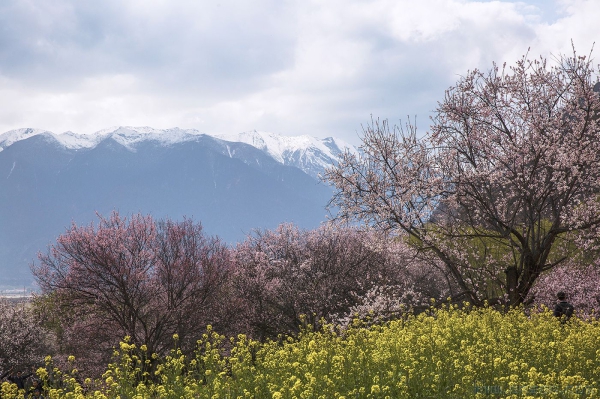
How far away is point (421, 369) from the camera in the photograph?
955 centimetres

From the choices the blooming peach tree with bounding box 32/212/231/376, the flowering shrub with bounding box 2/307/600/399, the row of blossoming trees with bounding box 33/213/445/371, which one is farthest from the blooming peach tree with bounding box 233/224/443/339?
the flowering shrub with bounding box 2/307/600/399

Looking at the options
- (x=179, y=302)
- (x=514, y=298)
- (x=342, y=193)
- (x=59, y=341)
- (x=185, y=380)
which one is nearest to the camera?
(x=185, y=380)

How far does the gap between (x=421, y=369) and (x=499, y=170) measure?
10522mm

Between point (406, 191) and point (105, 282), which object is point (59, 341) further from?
point (406, 191)

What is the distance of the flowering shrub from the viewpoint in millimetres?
8445

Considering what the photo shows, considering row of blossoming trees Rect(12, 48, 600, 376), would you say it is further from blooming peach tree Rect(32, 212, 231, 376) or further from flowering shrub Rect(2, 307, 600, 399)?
flowering shrub Rect(2, 307, 600, 399)

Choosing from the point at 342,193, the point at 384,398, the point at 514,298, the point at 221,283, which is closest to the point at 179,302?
the point at 221,283

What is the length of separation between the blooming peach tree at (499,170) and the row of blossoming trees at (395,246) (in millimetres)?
67

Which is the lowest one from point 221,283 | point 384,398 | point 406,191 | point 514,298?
point 384,398

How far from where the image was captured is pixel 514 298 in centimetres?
1916

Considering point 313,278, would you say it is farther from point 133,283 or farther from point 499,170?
point 499,170

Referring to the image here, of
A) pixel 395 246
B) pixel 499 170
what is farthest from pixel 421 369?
pixel 395 246

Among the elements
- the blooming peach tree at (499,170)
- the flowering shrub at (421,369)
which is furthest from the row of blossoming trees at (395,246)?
the flowering shrub at (421,369)

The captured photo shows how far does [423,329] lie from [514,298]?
7.93 metres
